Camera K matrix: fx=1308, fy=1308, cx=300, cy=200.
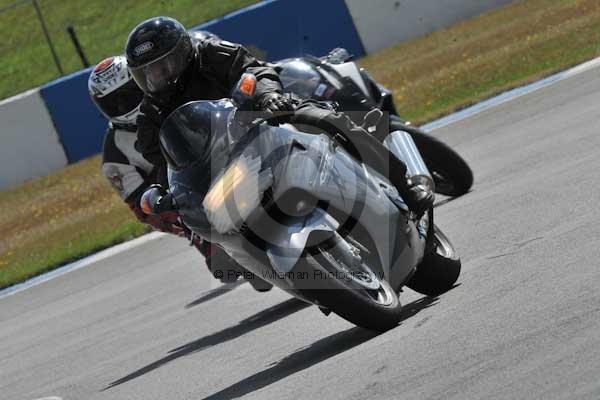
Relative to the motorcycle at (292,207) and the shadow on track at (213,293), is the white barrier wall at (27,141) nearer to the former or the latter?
the shadow on track at (213,293)

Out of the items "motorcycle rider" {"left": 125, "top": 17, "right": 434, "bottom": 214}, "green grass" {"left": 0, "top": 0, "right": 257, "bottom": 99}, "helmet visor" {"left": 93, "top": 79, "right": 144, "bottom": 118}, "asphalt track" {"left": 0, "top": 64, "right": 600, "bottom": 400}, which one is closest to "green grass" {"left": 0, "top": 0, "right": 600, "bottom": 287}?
"asphalt track" {"left": 0, "top": 64, "right": 600, "bottom": 400}

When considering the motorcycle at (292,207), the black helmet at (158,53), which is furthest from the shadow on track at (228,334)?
the black helmet at (158,53)

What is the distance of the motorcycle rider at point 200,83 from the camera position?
22.0 feet

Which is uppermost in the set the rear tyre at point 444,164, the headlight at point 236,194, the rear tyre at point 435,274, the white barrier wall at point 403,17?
the headlight at point 236,194

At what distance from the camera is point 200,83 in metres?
7.51

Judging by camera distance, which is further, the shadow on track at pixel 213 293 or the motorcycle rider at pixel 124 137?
the shadow on track at pixel 213 293

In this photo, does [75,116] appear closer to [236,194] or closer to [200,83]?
[200,83]

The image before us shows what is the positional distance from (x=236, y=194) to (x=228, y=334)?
2471 mm

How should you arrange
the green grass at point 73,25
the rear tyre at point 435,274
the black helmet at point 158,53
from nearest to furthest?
the black helmet at point 158,53, the rear tyre at point 435,274, the green grass at point 73,25

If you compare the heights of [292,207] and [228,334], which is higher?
[292,207]

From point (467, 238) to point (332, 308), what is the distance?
2.60 meters

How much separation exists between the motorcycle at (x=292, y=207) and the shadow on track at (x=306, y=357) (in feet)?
0.88

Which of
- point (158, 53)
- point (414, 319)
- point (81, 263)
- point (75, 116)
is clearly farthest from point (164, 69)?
point (75, 116)

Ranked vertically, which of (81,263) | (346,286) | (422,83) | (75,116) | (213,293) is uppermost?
(346,286)
